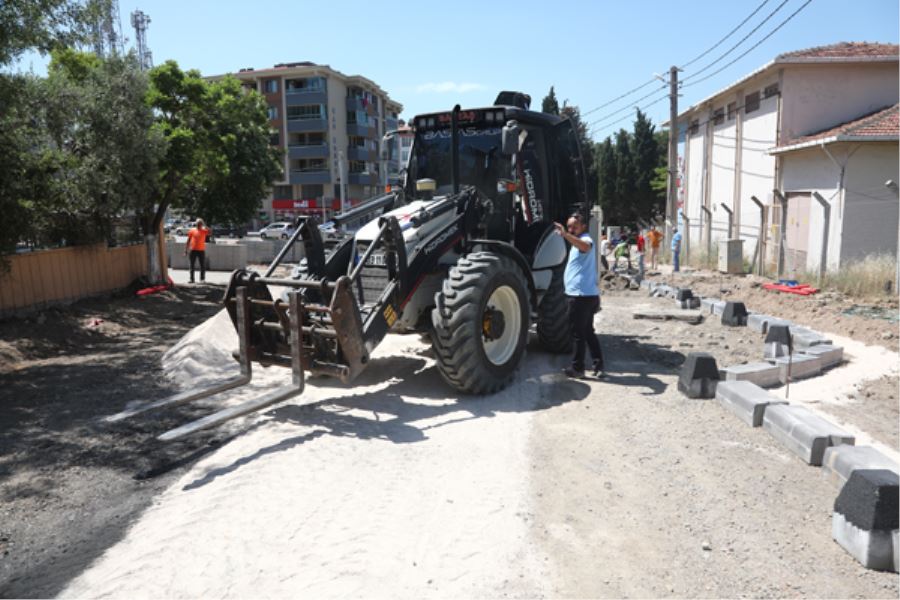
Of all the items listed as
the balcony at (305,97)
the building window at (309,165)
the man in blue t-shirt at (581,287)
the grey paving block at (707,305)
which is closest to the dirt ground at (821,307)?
the grey paving block at (707,305)

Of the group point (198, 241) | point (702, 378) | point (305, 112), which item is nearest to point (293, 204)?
point (305, 112)

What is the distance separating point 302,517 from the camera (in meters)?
4.11

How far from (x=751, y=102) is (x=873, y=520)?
2260 cm

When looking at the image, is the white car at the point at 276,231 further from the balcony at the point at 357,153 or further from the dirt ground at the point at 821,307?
the dirt ground at the point at 821,307

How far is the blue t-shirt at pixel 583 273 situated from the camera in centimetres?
734

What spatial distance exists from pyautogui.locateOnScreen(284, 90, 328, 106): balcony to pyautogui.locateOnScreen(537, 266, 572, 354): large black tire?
5736 cm

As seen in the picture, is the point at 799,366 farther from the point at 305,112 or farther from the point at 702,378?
the point at 305,112

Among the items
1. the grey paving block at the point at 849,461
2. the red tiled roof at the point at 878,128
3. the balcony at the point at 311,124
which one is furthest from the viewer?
the balcony at the point at 311,124

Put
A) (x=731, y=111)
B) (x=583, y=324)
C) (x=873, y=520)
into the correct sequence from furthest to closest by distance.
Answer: (x=731, y=111) → (x=583, y=324) → (x=873, y=520)

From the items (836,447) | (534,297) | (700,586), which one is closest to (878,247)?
(534,297)

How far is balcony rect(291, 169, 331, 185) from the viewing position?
202ft

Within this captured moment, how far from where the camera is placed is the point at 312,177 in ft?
203

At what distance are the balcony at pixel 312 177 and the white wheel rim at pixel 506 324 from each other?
187 feet

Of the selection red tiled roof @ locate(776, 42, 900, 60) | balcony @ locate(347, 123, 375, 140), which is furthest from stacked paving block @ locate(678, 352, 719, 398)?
balcony @ locate(347, 123, 375, 140)
